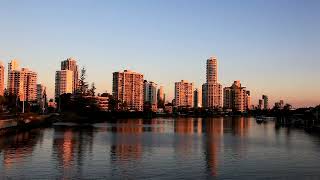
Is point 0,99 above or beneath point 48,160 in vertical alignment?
above

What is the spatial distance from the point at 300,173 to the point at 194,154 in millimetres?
16244

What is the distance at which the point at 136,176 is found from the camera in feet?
115

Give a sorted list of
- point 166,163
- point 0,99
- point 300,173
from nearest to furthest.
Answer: point 300,173
point 166,163
point 0,99

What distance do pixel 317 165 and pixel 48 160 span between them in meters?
26.7

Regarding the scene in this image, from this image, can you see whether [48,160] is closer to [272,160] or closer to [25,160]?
[25,160]

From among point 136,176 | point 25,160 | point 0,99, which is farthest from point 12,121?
point 136,176

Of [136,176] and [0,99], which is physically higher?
[0,99]

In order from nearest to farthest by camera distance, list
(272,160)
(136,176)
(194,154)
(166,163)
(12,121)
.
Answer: (136,176), (166,163), (272,160), (194,154), (12,121)

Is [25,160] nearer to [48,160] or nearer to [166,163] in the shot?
[48,160]

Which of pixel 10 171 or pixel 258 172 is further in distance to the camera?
pixel 258 172

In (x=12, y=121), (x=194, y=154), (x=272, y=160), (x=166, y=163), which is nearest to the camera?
(x=166, y=163)

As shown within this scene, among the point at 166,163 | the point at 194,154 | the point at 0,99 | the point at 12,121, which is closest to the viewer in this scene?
the point at 166,163

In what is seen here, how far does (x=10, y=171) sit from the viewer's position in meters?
36.0

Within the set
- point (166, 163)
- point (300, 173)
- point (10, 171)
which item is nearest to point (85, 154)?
point (166, 163)
